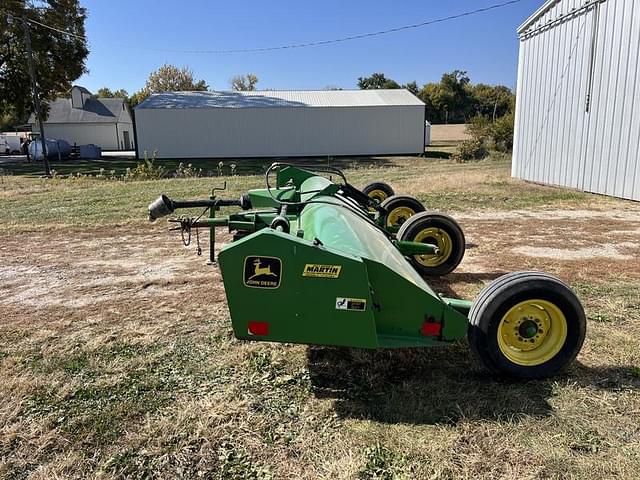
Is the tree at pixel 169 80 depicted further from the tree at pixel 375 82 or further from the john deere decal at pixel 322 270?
the john deere decal at pixel 322 270

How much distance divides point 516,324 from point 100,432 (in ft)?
8.31

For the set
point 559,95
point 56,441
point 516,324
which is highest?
point 559,95

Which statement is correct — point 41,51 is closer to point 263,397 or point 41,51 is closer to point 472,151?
point 472,151

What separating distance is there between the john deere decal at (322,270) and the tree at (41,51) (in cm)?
3247

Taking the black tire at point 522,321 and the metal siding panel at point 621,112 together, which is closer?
the black tire at point 522,321

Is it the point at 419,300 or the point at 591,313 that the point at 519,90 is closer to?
the point at 591,313

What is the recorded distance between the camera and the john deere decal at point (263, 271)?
117 inches

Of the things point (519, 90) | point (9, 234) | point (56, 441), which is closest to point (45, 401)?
point (56, 441)

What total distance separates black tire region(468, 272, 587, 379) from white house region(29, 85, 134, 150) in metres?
50.8

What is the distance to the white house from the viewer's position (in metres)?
47.6

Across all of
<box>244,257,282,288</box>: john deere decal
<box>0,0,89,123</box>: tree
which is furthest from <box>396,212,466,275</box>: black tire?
<box>0,0,89,123</box>: tree

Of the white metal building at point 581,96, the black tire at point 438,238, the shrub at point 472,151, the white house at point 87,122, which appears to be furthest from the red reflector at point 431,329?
the white house at point 87,122

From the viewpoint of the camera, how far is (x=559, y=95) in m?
13.6

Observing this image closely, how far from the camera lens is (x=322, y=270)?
2959 millimetres
